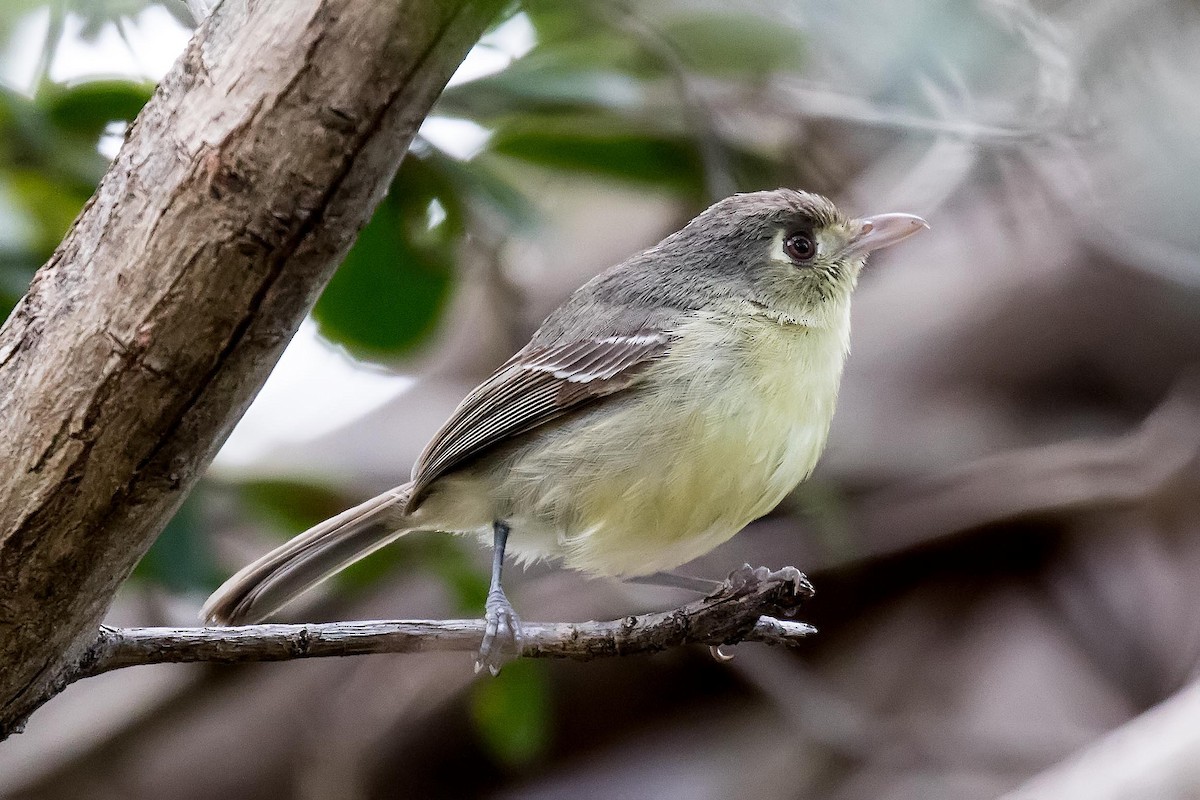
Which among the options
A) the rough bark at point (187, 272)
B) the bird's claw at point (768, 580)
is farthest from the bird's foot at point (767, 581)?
the rough bark at point (187, 272)

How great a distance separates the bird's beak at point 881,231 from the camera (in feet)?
10.3

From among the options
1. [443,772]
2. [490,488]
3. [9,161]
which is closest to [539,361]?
[490,488]

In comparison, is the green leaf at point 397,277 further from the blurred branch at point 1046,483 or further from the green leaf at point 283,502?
the blurred branch at point 1046,483

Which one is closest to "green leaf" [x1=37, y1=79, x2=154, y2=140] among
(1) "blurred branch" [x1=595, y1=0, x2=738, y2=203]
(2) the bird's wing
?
(2) the bird's wing

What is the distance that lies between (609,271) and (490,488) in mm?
779

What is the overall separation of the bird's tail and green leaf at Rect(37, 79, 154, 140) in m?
1.24

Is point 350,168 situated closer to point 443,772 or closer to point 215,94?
point 215,94

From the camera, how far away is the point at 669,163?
409cm

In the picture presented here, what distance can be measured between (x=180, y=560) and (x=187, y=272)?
6.04ft

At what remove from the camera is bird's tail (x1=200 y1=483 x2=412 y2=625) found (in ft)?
9.80

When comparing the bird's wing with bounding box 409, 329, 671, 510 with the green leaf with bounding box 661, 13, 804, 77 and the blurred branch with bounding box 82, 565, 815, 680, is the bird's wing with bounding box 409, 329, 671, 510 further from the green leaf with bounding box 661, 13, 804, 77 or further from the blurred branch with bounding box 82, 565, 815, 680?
the green leaf with bounding box 661, 13, 804, 77

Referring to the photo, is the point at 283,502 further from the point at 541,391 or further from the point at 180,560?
the point at 541,391

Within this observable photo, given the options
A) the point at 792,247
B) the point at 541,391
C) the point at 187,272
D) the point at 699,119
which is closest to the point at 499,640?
the point at 541,391

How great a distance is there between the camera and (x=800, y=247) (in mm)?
3195
